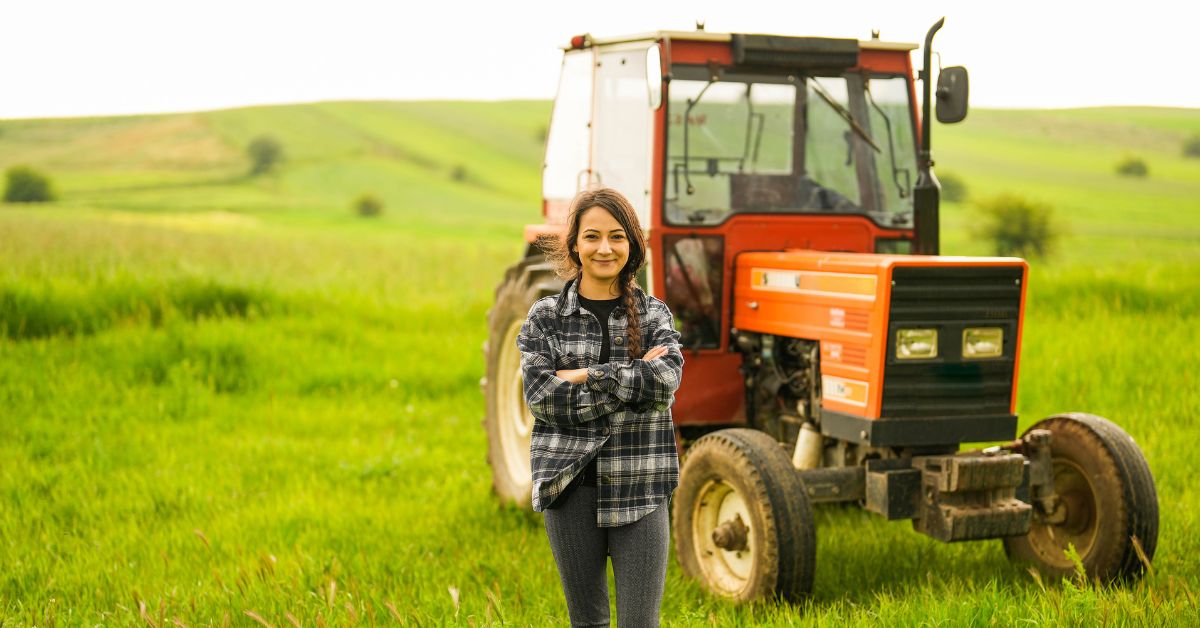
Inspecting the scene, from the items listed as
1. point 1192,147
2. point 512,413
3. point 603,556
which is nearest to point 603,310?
point 603,556

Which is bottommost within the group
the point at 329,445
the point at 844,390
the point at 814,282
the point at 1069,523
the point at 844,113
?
the point at 329,445

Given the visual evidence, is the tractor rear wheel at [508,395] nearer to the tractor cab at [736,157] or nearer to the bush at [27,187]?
the tractor cab at [736,157]

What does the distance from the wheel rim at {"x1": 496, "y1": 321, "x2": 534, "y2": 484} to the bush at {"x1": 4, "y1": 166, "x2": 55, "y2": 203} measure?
3142cm

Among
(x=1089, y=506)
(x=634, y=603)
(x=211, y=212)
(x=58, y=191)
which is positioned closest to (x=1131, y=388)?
(x=1089, y=506)

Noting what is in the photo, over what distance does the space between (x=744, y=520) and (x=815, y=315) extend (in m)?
0.91

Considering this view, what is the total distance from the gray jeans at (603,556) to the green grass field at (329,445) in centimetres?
95

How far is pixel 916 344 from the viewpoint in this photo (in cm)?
489

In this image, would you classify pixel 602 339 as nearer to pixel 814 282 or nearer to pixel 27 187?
pixel 814 282

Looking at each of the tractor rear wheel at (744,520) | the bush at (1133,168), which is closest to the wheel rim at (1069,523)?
the tractor rear wheel at (744,520)

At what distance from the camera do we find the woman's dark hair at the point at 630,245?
3359mm

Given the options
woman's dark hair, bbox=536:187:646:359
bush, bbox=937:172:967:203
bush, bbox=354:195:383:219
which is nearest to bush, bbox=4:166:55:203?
bush, bbox=354:195:383:219

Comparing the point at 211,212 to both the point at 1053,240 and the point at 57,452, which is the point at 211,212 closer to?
the point at 1053,240

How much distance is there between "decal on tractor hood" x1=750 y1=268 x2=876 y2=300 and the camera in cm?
488

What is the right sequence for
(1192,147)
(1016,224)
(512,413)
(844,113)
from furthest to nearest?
(1192,147) → (1016,224) → (512,413) → (844,113)
